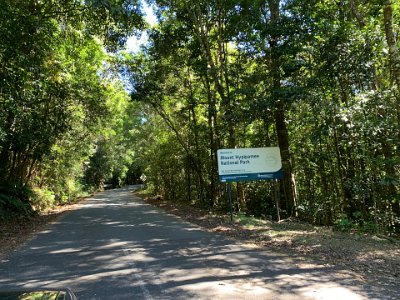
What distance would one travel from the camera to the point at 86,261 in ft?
26.3

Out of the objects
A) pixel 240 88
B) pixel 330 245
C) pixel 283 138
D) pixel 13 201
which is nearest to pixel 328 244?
pixel 330 245

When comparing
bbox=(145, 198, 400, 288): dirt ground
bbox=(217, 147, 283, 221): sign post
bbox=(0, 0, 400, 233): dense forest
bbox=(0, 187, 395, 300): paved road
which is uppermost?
bbox=(0, 0, 400, 233): dense forest

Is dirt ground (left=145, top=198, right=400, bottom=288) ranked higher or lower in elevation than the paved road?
lower

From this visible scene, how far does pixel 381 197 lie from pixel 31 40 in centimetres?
1133

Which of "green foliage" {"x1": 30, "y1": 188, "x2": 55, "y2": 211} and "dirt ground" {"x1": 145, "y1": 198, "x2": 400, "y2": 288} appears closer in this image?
"dirt ground" {"x1": 145, "y1": 198, "x2": 400, "y2": 288}

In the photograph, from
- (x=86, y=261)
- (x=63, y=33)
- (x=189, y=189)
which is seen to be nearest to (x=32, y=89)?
(x=63, y=33)

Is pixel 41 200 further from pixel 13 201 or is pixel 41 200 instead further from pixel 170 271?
pixel 170 271

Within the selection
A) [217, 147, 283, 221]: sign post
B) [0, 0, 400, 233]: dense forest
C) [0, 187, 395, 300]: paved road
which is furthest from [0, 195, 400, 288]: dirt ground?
[217, 147, 283, 221]: sign post

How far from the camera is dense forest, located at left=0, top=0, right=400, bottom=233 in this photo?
34.0 ft

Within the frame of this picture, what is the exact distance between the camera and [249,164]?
44.8 feet

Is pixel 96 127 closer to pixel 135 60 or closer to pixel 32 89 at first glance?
pixel 135 60

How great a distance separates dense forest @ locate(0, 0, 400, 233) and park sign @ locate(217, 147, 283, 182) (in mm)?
1223

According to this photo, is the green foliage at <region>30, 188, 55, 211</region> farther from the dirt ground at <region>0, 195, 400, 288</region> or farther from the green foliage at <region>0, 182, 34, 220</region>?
the dirt ground at <region>0, 195, 400, 288</region>

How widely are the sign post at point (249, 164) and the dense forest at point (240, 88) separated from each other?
123 cm
